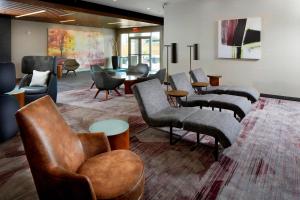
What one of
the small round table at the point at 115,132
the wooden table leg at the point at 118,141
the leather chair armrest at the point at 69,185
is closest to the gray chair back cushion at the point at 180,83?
the small round table at the point at 115,132

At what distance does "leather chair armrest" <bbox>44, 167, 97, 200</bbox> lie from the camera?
1.49 metres

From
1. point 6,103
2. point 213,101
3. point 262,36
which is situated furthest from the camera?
point 262,36

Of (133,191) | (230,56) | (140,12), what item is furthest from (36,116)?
(140,12)

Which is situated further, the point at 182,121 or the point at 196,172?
the point at 182,121

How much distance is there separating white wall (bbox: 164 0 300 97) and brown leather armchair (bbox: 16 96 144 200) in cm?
581

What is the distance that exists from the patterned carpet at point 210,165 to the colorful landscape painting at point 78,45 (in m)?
8.73

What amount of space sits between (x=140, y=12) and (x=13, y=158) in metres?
8.27

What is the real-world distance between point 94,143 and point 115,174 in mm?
518

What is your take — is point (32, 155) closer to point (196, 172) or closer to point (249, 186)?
point (196, 172)

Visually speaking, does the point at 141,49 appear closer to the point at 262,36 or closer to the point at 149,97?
the point at 262,36

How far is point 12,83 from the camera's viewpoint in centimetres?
357

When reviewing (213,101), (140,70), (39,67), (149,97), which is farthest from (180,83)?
(140,70)

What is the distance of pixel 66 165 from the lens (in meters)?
1.81

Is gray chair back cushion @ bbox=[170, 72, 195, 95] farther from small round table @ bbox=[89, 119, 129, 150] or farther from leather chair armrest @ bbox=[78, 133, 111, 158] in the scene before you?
leather chair armrest @ bbox=[78, 133, 111, 158]
